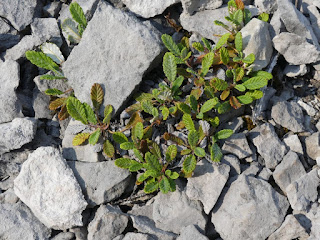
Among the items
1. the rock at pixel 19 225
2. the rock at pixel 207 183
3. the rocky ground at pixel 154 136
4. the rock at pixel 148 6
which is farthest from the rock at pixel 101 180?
the rock at pixel 148 6

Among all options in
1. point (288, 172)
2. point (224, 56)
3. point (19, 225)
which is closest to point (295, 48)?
point (224, 56)

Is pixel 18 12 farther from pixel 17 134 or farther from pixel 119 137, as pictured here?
pixel 119 137

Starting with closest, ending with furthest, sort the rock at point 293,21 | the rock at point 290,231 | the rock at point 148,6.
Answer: the rock at point 290,231, the rock at point 293,21, the rock at point 148,6

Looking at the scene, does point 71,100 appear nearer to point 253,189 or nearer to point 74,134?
point 74,134

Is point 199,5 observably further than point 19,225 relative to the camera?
Yes

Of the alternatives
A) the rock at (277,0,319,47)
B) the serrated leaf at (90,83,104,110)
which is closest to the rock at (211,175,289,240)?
the serrated leaf at (90,83,104,110)

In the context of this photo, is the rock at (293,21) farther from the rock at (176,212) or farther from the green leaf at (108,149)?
the green leaf at (108,149)
